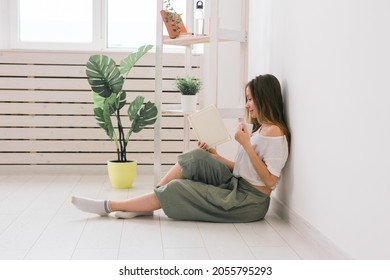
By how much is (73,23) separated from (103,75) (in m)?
1.05

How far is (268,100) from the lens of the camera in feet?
9.32

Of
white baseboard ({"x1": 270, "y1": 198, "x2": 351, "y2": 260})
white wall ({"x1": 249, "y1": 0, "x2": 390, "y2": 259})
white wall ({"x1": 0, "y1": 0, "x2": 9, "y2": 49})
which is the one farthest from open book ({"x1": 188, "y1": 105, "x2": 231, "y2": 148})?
white wall ({"x1": 0, "y1": 0, "x2": 9, "y2": 49})

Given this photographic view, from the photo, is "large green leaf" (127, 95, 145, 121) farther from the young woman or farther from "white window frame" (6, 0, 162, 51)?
the young woman

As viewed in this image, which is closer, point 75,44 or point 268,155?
point 268,155

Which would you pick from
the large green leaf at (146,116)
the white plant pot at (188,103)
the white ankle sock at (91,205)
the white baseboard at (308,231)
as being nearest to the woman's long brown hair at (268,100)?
the white baseboard at (308,231)

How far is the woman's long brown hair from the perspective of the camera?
2826 mm

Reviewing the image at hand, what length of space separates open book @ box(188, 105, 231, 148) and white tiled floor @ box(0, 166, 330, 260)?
1.44 ft

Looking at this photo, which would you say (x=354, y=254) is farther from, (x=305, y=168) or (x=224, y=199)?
(x=224, y=199)

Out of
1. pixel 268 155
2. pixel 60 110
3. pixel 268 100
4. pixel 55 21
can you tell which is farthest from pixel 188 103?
pixel 55 21

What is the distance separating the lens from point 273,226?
2.75m

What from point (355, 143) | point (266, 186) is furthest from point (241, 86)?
point (355, 143)

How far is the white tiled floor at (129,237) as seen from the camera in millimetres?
2262

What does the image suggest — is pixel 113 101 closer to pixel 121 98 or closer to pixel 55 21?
pixel 121 98

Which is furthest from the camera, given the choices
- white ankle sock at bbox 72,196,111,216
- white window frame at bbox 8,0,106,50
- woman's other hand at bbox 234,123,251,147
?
white window frame at bbox 8,0,106,50
